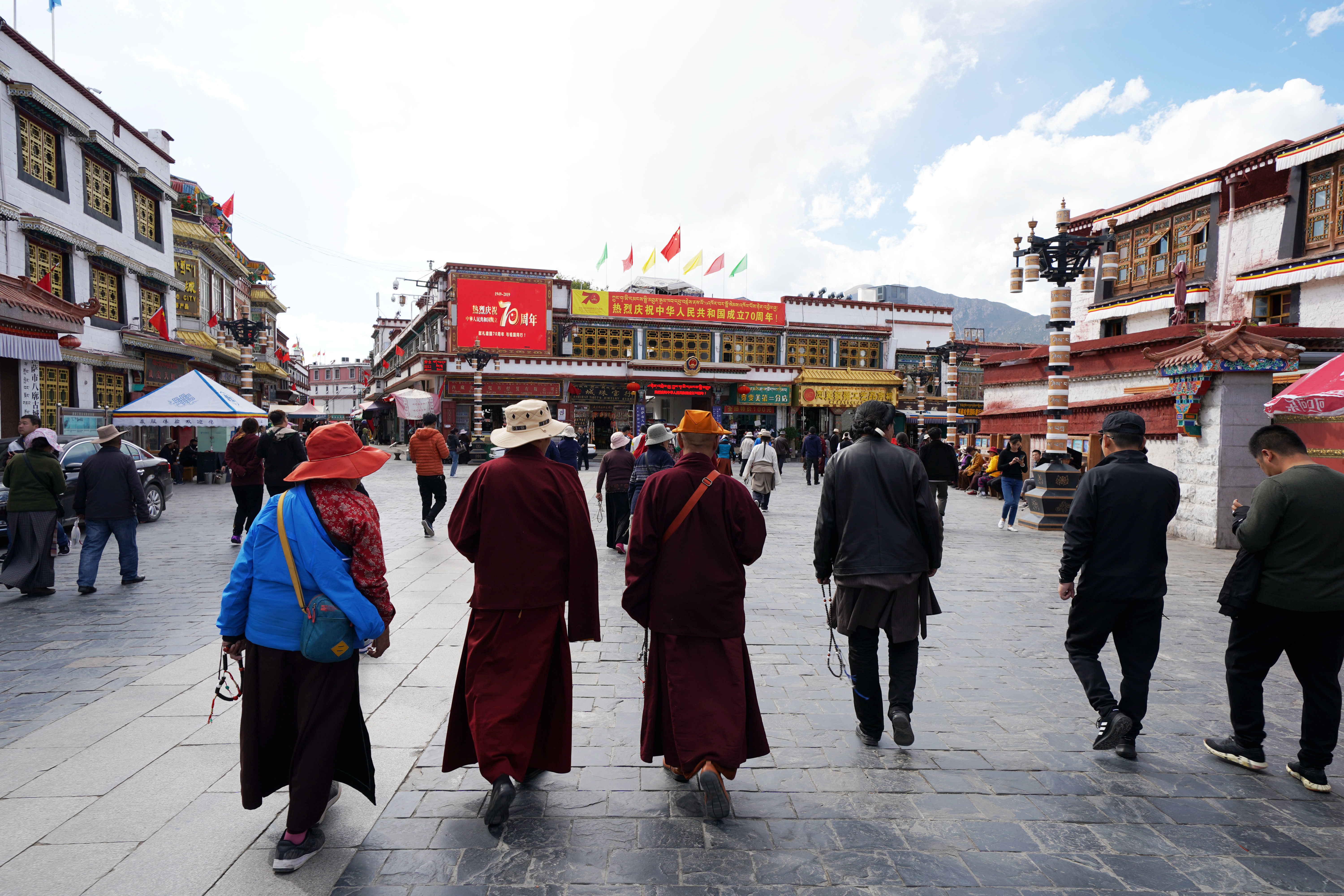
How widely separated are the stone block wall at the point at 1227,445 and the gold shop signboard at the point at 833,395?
91.4ft

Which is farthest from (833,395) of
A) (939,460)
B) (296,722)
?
(296,722)

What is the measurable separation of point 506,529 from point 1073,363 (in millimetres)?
16322

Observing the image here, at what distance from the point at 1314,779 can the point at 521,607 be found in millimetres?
3953

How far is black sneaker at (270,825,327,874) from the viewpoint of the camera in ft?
8.68

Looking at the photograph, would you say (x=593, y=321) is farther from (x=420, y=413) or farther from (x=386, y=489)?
(x=386, y=489)

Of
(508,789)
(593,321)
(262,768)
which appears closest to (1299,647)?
(508,789)

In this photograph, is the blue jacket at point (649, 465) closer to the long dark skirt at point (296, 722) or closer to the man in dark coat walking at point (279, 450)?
the man in dark coat walking at point (279, 450)

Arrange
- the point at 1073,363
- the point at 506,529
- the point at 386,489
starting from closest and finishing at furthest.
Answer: the point at 506,529 → the point at 1073,363 → the point at 386,489

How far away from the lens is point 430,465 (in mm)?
9945

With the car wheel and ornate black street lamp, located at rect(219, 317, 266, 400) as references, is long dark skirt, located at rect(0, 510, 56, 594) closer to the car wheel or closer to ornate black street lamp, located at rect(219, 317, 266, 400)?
the car wheel

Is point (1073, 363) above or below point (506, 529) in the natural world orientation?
above

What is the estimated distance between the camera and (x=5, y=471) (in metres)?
6.71

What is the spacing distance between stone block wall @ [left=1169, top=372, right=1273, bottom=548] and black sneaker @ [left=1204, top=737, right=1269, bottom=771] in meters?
7.70

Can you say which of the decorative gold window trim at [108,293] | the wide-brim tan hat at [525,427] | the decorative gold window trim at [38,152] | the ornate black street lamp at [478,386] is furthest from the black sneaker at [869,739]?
the ornate black street lamp at [478,386]
